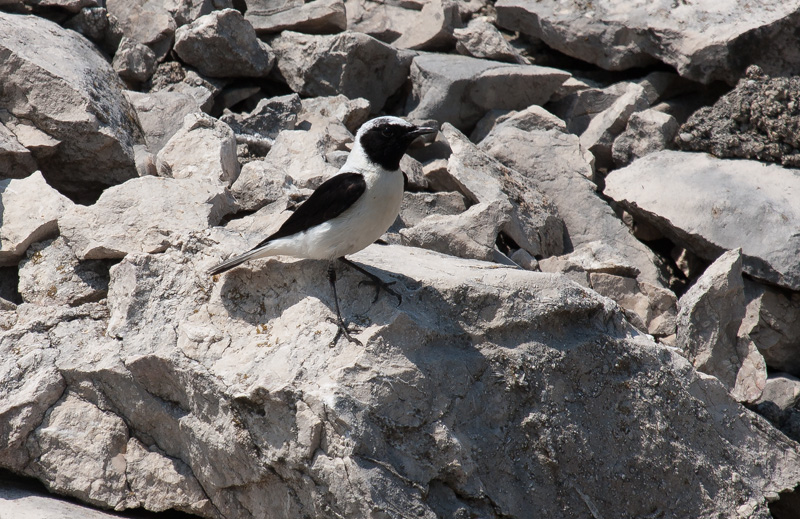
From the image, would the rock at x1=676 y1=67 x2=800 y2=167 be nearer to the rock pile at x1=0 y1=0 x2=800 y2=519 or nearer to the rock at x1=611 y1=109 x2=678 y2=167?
the rock pile at x1=0 y1=0 x2=800 y2=519

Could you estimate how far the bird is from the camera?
4492 millimetres

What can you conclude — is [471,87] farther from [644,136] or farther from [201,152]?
[201,152]

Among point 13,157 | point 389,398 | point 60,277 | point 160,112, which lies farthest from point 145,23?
point 389,398

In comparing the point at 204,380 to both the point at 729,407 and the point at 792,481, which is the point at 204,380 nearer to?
the point at 729,407

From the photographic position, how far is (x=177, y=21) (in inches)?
345

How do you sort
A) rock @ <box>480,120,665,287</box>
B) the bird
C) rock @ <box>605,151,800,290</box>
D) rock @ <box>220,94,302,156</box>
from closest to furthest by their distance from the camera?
the bird → rock @ <box>605,151,800,290</box> → rock @ <box>480,120,665,287</box> → rock @ <box>220,94,302,156</box>

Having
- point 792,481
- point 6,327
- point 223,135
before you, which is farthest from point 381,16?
point 792,481

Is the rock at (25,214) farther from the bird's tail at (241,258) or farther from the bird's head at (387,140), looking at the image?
the bird's head at (387,140)

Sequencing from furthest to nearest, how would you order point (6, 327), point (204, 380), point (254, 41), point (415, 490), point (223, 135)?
point (254, 41) → point (223, 135) → point (6, 327) → point (204, 380) → point (415, 490)

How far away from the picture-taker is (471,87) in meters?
8.56

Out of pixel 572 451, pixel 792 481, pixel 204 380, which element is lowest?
pixel 792 481

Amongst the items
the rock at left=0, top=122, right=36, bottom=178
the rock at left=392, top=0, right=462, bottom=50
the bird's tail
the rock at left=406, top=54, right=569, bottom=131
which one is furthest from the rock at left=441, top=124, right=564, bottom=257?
the rock at left=0, top=122, right=36, bottom=178

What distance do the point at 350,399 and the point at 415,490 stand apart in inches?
23.7

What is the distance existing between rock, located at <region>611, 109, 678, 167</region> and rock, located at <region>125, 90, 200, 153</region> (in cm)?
460
